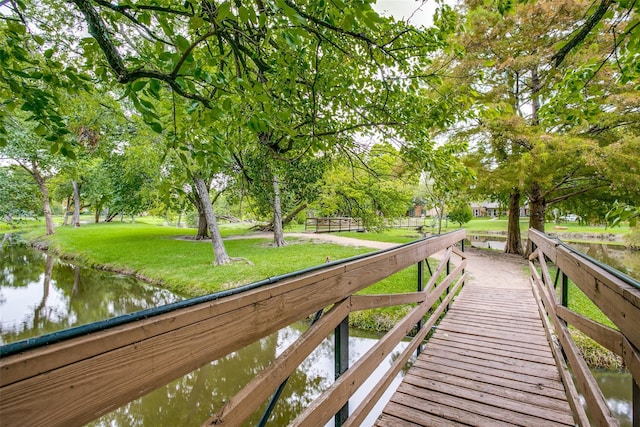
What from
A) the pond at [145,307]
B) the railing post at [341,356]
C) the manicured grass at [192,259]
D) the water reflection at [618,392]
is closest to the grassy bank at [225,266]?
the manicured grass at [192,259]

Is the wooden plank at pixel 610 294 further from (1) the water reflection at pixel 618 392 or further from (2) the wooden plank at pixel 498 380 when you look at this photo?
(1) the water reflection at pixel 618 392

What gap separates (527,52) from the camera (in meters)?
8.46

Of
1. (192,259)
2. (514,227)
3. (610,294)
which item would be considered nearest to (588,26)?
(610,294)

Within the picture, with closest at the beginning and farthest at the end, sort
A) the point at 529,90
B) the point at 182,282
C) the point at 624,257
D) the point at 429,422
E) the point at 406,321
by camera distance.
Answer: the point at 429,422 → the point at 406,321 → the point at 182,282 → the point at 529,90 → the point at 624,257

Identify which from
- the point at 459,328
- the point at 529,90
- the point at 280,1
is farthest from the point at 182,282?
the point at 529,90

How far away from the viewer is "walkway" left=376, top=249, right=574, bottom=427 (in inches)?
86.4

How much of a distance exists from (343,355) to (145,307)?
7002 mm

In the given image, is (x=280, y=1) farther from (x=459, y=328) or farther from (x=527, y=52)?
(x=527, y=52)

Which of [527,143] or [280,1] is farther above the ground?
[527,143]

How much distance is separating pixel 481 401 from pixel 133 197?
1749cm

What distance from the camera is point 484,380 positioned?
264 cm

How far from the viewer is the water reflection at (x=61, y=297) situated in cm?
625

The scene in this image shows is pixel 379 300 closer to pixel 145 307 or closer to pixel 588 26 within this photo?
pixel 588 26

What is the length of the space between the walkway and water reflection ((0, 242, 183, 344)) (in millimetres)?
6649
